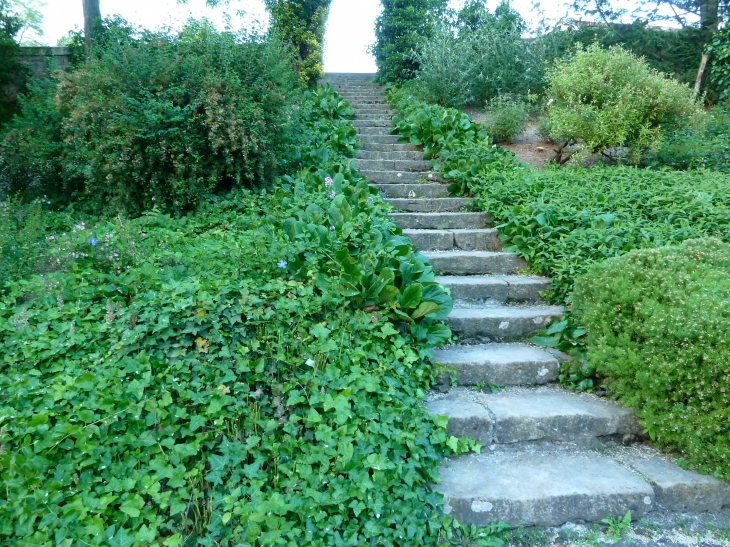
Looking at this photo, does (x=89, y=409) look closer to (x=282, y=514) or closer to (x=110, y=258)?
(x=282, y=514)

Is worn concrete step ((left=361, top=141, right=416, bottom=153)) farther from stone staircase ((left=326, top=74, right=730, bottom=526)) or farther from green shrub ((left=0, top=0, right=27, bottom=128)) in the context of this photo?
green shrub ((left=0, top=0, right=27, bottom=128))

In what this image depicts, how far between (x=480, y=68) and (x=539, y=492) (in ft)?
30.6

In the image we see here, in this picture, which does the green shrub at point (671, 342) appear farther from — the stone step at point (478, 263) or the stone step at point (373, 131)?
the stone step at point (373, 131)

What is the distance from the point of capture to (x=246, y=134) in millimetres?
4910

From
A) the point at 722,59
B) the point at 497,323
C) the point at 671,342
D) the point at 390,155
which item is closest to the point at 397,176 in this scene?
the point at 390,155

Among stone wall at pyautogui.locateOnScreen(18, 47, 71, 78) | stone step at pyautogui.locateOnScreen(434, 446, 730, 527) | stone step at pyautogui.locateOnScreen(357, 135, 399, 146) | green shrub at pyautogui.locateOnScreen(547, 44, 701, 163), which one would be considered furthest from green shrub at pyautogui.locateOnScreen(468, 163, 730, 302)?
stone wall at pyautogui.locateOnScreen(18, 47, 71, 78)

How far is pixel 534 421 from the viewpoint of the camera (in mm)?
3045

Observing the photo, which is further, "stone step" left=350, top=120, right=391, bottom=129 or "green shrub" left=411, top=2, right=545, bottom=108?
"green shrub" left=411, top=2, right=545, bottom=108

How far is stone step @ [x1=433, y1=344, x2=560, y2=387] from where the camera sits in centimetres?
344

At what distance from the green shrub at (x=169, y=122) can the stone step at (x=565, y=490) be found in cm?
343

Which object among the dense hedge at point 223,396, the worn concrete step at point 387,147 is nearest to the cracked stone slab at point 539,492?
the dense hedge at point 223,396

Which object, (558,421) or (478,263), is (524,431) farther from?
(478,263)

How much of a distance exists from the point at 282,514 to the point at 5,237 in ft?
→ 9.62

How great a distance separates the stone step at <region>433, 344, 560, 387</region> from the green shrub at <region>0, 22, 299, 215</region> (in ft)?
8.83
